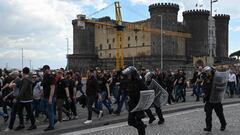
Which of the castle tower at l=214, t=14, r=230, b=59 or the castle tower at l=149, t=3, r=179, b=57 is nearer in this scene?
the castle tower at l=149, t=3, r=179, b=57

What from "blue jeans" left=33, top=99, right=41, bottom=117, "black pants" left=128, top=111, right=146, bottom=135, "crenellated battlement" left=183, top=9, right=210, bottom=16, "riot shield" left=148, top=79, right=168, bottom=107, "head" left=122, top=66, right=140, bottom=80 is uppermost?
"crenellated battlement" left=183, top=9, right=210, bottom=16

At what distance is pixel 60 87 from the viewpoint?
1414 cm

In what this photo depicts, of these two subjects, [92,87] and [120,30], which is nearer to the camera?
[92,87]

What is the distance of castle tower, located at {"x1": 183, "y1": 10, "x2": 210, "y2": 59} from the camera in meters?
98.7

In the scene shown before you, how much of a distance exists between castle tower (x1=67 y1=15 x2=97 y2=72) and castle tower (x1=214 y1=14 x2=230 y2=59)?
30.1 metres

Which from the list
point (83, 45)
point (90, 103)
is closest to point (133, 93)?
point (90, 103)

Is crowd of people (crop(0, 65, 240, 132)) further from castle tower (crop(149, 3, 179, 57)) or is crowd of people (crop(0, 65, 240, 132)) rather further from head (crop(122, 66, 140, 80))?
castle tower (crop(149, 3, 179, 57))

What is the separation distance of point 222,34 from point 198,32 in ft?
46.9

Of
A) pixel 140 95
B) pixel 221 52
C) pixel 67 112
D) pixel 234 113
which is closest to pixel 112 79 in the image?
pixel 67 112

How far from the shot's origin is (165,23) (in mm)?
92750

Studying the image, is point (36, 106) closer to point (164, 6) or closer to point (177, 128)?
point (177, 128)

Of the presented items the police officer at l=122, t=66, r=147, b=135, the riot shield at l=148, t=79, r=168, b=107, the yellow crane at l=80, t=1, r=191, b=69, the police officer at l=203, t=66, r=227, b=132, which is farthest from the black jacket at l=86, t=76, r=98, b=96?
the yellow crane at l=80, t=1, r=191, b=69

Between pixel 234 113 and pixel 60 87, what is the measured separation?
21.9ft

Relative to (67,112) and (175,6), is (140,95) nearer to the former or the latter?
(67,112)
